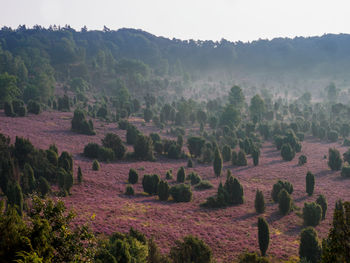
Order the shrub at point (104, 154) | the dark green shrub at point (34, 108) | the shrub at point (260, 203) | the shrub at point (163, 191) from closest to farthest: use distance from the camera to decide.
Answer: the shrub at point (260, 203) < the shrub at point (163, 191) < the shrub at point (104, 154) < the dark green shrub at point (34, 108)

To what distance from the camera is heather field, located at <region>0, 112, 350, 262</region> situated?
23.4 meters

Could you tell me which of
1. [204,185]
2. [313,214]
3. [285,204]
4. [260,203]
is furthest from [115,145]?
[313,214]

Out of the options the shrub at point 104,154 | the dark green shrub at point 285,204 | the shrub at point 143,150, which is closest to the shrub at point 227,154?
the shrub at point 143,150

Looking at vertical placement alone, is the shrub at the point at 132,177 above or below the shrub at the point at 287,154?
below

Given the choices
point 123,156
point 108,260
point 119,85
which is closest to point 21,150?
point 123,156

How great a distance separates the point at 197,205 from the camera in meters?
31.8

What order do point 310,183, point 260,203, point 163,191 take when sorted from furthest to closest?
point 310,183, point 163,191, point 260,203

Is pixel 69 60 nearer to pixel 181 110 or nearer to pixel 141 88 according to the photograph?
pixel 141 88

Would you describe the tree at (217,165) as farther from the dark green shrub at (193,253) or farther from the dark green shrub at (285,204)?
the dark green shrub at (193,253)

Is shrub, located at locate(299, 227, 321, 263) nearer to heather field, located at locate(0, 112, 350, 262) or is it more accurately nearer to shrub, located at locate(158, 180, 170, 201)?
heather field, located at locate(0, 112, 350, 262)

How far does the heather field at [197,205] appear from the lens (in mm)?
23359

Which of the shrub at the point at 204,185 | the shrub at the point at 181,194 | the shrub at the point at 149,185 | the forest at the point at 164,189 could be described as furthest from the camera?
the shrub at the point at 204,185

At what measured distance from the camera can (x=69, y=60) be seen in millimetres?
159375

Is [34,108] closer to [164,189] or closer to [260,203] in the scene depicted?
[164,189]
